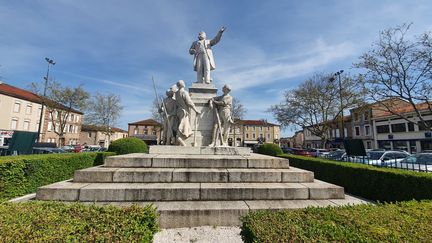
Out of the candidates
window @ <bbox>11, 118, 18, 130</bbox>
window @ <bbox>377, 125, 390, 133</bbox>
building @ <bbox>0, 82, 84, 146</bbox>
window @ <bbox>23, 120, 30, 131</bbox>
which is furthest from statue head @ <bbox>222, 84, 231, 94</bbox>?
window @ <bbox>23, 120, 30, 131</bbox>

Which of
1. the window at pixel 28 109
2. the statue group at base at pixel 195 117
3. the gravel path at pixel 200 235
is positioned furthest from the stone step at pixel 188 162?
the window at pixel 28 109

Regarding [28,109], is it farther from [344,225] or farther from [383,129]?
[383,129]

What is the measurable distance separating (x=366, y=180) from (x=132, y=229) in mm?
7756

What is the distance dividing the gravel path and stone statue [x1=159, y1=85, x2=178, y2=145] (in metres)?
4.92

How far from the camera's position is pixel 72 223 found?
2.22 metres

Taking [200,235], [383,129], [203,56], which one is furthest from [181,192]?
[383,129]

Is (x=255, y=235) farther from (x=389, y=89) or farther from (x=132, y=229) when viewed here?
(x=389, y=89)

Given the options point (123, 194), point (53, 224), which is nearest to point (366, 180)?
point (123, 194)

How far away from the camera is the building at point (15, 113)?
34.4 meters

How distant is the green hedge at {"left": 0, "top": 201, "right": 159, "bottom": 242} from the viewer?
1936mm

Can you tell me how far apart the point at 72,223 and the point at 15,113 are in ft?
158

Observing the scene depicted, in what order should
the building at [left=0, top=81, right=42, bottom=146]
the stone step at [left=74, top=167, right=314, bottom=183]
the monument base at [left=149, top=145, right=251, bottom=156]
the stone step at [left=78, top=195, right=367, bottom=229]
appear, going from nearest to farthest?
the stone step at [left=78, top=195, right=367, bottom=229]
the stone step at [left=74, top=167, right=314, bottom=183]
the monument base at [left=149, top=145, right=251, bottom=156]
the building at [left=0, top=81, right=42, bottom=146]

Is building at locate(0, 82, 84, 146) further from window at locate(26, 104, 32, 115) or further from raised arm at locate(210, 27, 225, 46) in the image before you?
raised arm at locate(210, 27, 225, 46)

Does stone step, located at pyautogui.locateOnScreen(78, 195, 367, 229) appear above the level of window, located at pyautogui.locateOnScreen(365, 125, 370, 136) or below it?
below
